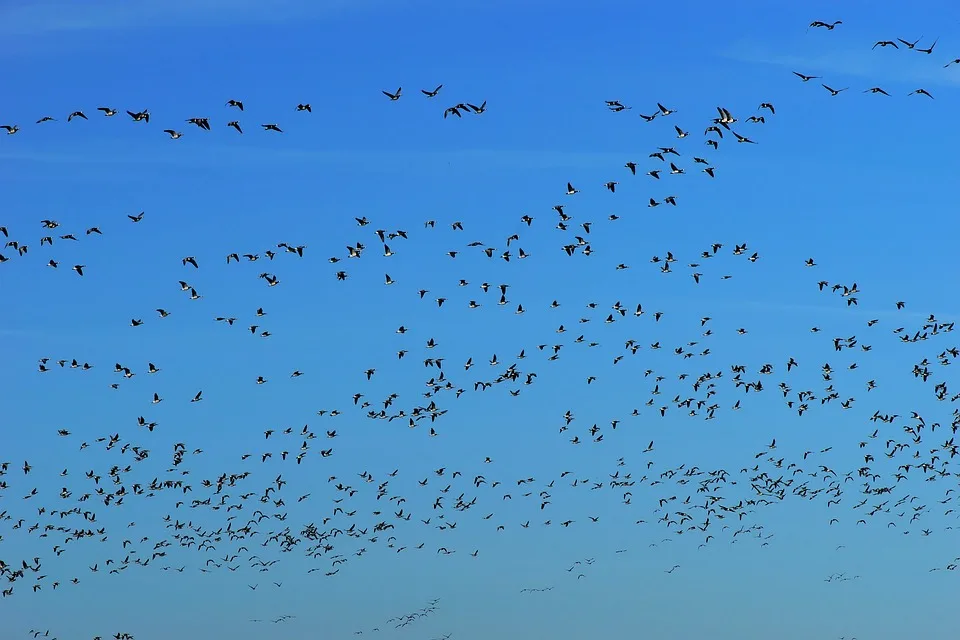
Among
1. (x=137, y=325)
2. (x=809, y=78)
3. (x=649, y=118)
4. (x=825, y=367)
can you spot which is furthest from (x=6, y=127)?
(x=825, y=367)

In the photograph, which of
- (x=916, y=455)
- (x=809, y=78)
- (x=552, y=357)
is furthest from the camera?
(x=916, y=455)

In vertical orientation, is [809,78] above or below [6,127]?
below

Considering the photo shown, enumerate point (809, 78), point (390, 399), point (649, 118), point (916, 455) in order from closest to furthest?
point (809, 78) → point (649, 118) → point (390, 399) → point (916, 455)

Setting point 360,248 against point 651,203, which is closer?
point 651,203

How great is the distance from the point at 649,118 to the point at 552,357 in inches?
992

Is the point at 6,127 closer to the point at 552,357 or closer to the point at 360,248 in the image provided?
the point at 360,248

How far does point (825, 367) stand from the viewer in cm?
11188

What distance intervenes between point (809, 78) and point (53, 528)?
71944mm

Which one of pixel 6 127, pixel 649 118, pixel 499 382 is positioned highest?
pixel 6 127

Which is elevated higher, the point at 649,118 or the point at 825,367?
the point at 649,118

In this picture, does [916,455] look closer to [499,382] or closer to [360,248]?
[499,382]

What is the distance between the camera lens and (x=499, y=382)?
103 metres

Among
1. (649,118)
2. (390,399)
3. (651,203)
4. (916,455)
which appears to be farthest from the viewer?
(916,455)

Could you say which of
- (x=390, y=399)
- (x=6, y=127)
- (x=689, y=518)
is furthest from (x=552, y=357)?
(x=6, y=127)
